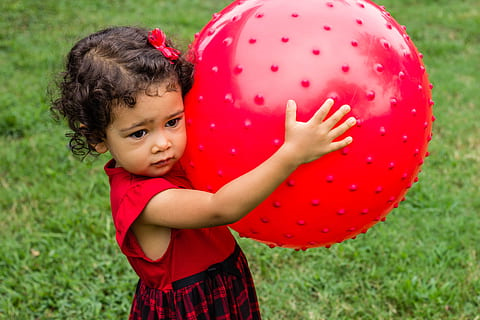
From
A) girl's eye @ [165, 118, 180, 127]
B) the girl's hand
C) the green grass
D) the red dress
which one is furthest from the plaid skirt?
the green grass

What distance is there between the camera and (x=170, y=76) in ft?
6.28

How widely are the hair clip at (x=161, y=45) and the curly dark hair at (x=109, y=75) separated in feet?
0.05

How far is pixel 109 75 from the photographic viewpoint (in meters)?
1.88

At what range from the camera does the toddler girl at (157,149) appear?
1.76 metres

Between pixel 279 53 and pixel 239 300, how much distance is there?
1.10 metres

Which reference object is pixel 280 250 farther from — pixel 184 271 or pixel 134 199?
pixel 134 199

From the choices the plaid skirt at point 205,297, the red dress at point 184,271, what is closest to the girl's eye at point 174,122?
the red dress at point 184,271

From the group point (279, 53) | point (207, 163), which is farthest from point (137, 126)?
point (279, 53)

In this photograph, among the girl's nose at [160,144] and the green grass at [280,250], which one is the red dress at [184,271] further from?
the green grass at [280,250]

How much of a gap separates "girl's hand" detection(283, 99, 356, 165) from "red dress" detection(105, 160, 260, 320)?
19.6 inches

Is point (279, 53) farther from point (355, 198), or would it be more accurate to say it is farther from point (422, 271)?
point (422, 271)

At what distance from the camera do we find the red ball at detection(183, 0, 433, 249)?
1801 millimetres

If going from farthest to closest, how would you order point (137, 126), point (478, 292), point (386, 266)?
point (386, 266) < point (478, 292) < point (137, 126)

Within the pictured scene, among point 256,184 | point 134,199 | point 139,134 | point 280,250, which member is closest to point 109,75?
point 139,134
